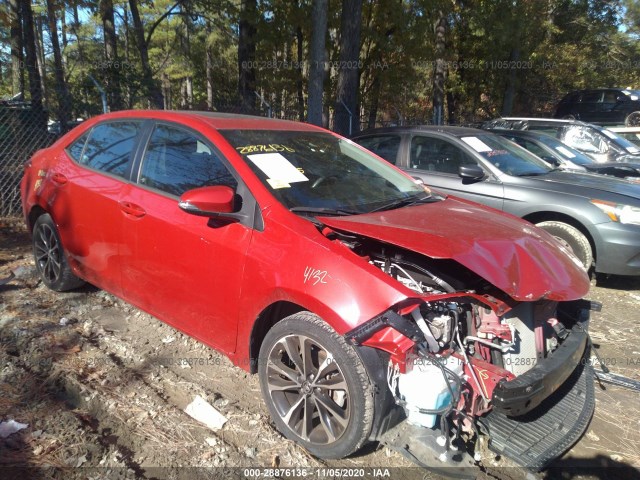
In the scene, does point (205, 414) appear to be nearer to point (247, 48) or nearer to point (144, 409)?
point (144, 409)

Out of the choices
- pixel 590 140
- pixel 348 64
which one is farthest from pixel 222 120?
pixel 590 140

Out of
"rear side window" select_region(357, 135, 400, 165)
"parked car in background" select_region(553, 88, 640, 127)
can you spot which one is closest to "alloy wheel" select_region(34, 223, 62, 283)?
"rear side window" select_region(357, 135, 400, 165)

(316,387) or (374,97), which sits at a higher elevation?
(374,97)

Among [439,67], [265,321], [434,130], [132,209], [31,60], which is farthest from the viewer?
[439,67]

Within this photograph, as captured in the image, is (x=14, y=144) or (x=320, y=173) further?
(x=14, y=144)

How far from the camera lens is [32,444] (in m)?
2.52

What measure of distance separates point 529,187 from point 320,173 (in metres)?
3.30

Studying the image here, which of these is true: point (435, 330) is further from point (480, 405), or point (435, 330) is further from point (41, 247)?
point (41, 247)

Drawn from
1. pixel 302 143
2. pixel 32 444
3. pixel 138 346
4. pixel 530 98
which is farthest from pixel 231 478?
pixel 530 98

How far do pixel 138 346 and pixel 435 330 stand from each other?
2.32 meters

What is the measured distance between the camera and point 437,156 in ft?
20.2

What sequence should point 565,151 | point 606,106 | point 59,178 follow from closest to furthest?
point 59,178 → point 565,151 → point 606,106

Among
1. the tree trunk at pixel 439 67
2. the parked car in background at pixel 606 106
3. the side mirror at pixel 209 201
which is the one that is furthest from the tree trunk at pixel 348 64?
the parked car in background at pixel 606 106

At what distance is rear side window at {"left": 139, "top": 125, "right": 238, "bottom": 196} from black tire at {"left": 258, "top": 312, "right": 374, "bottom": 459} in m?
1.00
